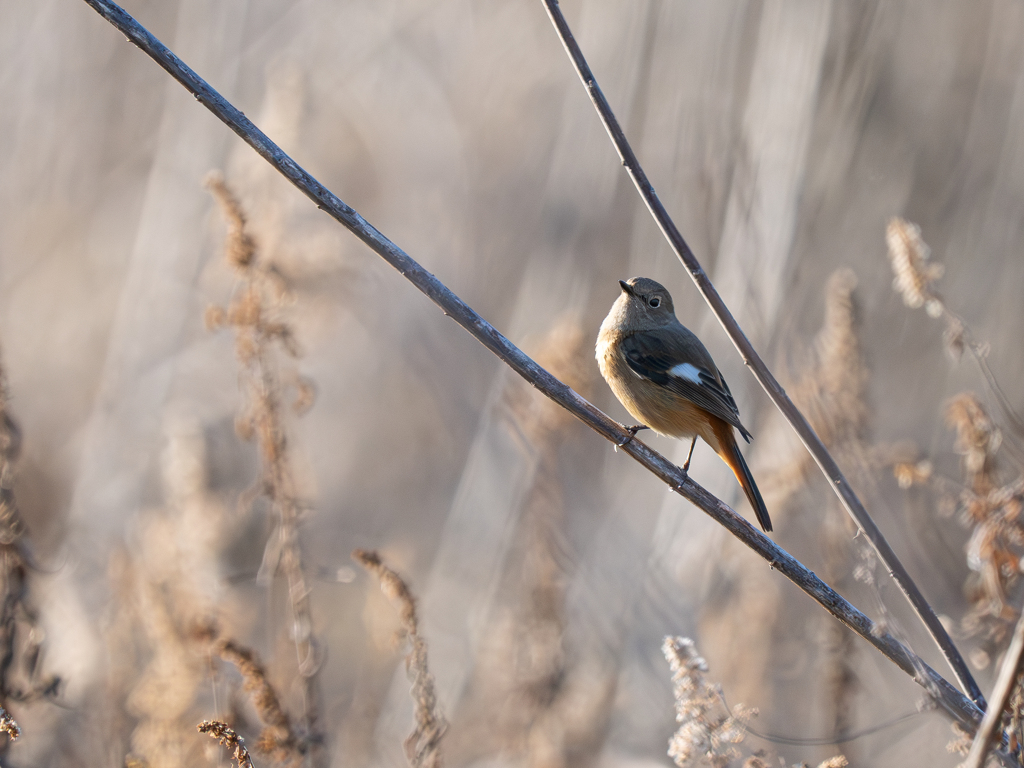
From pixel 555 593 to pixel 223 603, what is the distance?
1.24 meters

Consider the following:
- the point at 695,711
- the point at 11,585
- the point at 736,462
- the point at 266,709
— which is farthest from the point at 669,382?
the point at 11,585

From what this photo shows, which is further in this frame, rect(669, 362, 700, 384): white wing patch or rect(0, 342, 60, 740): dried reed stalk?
rect(669, 362, 700, 384): white wing patch

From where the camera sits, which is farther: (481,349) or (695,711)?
(481,349)

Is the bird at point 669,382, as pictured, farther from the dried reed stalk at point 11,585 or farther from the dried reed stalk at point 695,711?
the dried reed stalk at point 11,585

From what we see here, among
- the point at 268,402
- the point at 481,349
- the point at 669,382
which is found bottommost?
the point at 268,402

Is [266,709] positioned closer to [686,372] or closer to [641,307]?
[686,372]

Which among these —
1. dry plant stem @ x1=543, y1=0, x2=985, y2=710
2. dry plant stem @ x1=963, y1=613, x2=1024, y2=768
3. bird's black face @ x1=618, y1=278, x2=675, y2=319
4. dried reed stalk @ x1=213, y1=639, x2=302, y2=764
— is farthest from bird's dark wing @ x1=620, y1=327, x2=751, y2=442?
dried reed stalk @ x1=213, y1=639, x2=302, y2=764

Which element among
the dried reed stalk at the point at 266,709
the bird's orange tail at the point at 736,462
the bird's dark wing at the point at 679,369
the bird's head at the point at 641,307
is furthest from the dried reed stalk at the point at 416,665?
the bird's head at the point at 641,307

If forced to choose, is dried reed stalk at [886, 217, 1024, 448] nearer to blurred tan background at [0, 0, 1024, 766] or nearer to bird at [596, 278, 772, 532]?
blurred tan background at [0, 0, 1024, 766]

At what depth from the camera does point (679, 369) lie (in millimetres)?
2627

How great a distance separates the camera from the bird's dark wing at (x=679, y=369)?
2.53 metres

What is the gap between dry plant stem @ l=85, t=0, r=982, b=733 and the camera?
1545 mm

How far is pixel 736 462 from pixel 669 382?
339 mm

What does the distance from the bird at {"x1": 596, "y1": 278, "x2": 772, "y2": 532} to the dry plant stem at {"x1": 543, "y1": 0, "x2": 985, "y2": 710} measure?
746 millimetres
